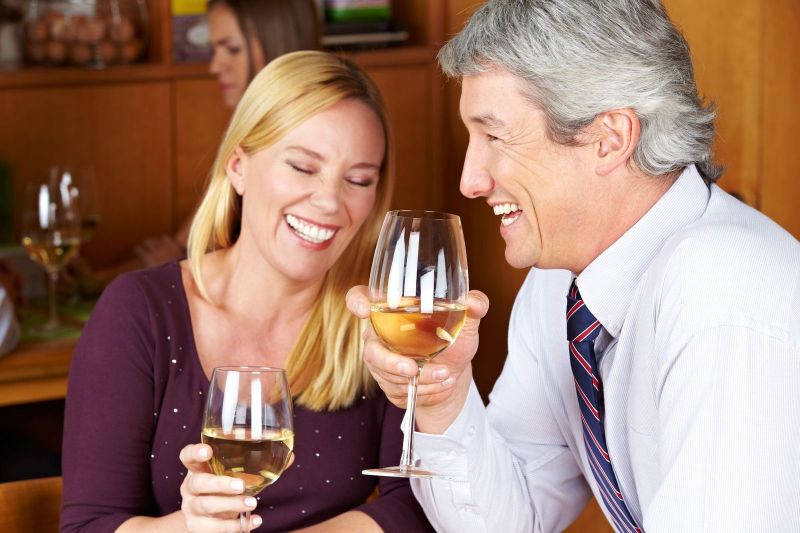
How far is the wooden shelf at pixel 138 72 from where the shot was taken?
10.3 ft

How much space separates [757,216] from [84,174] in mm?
1814

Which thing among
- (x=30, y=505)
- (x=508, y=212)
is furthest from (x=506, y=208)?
(x=30, y=505)

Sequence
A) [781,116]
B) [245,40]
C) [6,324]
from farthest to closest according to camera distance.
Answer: [245,40] < [6,324] < [781,116]

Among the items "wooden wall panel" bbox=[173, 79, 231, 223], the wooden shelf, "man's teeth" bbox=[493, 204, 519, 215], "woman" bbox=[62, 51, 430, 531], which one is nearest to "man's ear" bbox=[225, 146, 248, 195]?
"woman" bbox=[62, 51, 430, 531]

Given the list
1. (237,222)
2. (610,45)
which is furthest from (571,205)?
(237,222)

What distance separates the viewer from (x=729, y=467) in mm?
1023

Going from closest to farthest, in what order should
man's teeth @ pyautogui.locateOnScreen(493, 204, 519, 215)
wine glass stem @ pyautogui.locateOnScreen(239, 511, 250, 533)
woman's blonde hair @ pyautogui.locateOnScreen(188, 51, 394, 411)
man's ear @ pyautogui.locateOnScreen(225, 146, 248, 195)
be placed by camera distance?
wine glass stem @ pyautogui.locateOnScreen(239, 511, 250, 533), man's teeth @ pyautogui.locateOnScreen(493, 204, 519, 215), woman's blonde hair @ pyautogui.locateOnScreen(188, 51, 394, 411), man's ear @ pyautogui.locateOnScreen(225, 146, 248, 195)

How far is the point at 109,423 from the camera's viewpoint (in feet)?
4.91

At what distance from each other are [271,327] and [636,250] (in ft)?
2.12

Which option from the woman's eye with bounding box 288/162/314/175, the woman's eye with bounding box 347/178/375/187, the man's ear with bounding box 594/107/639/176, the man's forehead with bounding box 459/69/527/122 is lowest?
the woman's eye with bounding box 347/178/375/187

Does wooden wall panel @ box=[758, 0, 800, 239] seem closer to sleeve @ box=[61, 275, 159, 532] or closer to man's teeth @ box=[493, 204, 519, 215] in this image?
man's teeth @ box=[493, 204, 519, 215]

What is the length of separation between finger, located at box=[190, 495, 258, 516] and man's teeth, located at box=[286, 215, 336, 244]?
0.61m

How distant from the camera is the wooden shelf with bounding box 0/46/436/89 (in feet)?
10.3

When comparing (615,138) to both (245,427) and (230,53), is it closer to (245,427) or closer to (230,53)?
(245,427)
